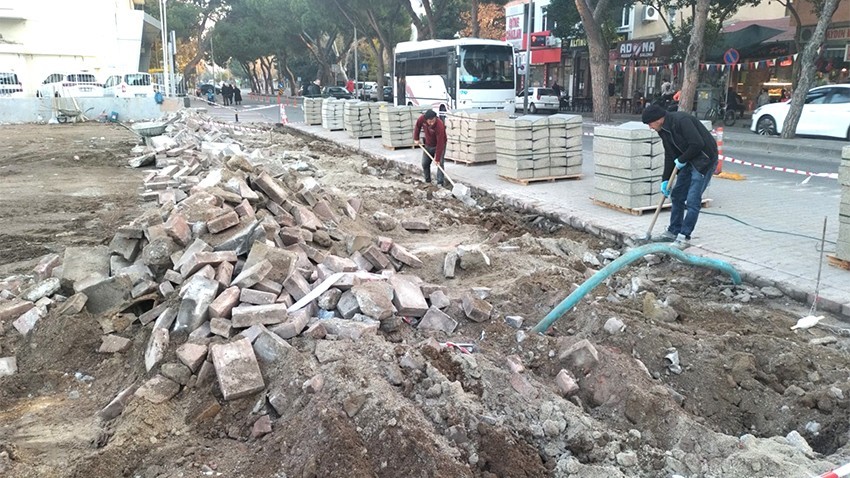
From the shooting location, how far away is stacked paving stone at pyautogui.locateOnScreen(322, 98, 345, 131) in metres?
22.7

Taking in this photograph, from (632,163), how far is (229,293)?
5.83 meters

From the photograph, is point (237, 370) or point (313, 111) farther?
point (313, 111)

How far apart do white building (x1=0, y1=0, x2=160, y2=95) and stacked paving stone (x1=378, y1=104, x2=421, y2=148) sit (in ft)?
79.1

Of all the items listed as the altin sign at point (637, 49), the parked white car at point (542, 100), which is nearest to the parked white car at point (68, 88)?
the parked white car at point (542, 100)

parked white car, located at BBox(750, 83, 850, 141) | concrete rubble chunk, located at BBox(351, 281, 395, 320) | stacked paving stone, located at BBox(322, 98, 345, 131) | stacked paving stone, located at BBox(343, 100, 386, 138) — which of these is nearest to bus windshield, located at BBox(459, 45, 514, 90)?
stacked paving stone, located at BBox(343, 100, 386, 138)

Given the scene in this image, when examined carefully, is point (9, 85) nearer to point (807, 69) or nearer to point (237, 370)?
point (807, 69)

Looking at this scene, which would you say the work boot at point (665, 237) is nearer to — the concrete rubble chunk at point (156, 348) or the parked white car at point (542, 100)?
the concrete rubble chunk at point (156, 348)

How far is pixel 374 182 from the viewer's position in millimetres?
12484

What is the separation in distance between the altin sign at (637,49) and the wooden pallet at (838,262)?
2810cm

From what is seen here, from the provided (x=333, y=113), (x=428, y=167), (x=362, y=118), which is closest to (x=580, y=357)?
(x=428, y=167)

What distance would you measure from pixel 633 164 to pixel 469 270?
340cm

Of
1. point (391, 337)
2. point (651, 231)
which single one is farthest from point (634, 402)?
point (651, 231)

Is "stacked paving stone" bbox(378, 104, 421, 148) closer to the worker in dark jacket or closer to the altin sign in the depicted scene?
the worker in dark jacket

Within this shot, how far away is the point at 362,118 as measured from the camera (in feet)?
66.9
